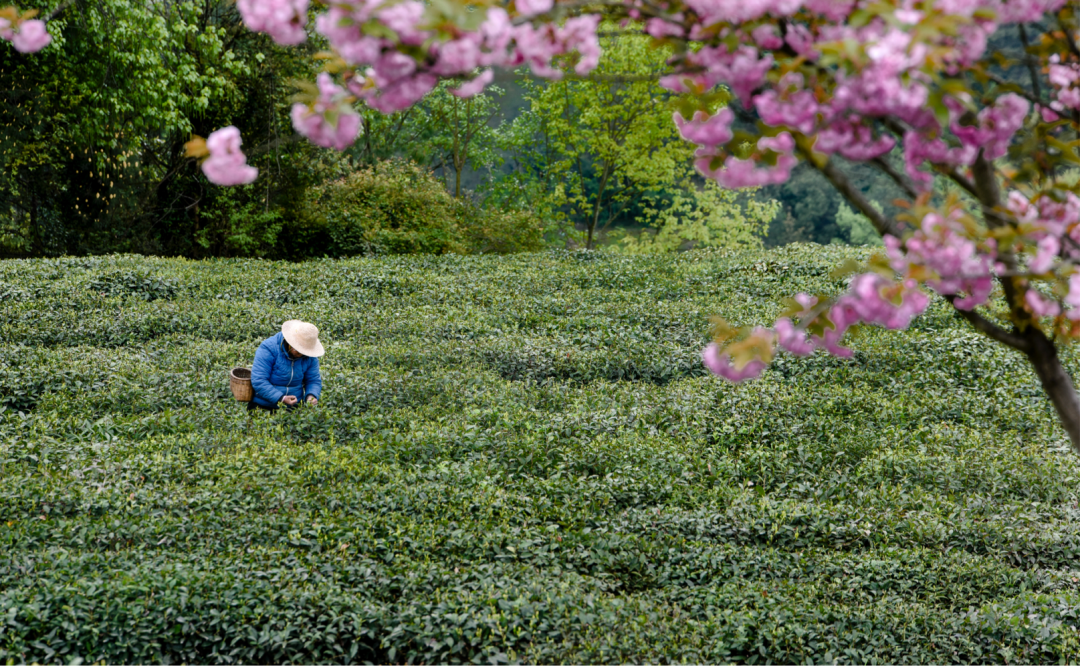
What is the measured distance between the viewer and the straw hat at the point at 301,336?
8070 millimetres

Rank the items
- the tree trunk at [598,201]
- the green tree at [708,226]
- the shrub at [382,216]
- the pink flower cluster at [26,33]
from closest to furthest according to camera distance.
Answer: the pink flower cluster at [26,33] → the shrub at [382,216] → the tree trunk at [598,201] → the green tree at [708,226]

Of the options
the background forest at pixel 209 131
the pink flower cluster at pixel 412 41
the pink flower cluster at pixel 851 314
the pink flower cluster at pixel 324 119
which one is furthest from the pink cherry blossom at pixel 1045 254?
the background forest at pixel 209 131

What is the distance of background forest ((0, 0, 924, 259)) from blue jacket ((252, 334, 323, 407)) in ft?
23.1

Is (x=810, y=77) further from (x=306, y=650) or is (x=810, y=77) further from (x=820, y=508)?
(x=820, y=508)

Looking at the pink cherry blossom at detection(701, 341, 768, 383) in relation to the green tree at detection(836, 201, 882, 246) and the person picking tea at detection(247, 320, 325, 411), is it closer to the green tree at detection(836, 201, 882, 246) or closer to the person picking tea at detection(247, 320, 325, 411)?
the person picking tea at detection(247, 320, 325, 411)

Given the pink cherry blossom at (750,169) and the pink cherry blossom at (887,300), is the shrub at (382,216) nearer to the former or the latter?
the pink cherry blossom at (750,169)

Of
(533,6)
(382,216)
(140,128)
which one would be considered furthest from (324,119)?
(140,128)

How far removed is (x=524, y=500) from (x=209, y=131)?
786 inches

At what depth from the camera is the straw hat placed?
807 centimetres

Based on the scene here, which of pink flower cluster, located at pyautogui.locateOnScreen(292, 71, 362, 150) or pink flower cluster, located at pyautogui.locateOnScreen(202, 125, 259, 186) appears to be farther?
pink flower cluster, located at pyautogui.locateOnScreen(202, 125, 259, 186)

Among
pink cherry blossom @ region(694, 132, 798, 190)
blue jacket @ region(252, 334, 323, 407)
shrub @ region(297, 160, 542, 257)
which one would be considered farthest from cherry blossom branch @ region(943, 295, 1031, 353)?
shrub @ region(297, 160, 542, 257)

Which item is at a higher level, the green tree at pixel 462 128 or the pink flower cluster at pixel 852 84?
the pink flower cluster at pixel 852 84

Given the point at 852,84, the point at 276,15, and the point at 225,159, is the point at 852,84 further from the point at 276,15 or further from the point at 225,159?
the point at 225,159

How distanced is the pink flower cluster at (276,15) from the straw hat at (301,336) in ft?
19.0
